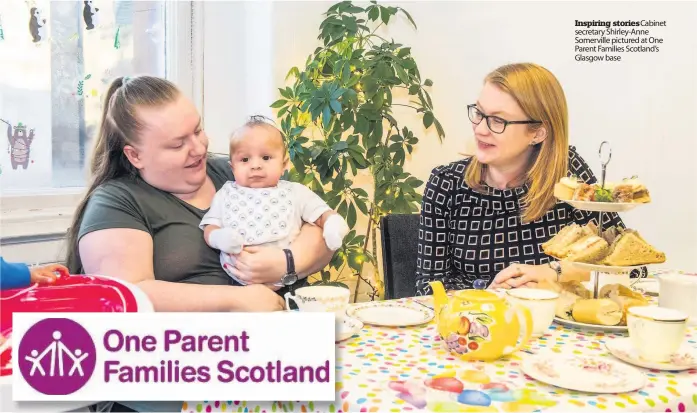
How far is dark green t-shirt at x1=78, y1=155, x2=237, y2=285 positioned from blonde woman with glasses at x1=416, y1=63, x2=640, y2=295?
585mm

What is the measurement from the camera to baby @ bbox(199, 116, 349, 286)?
160 centimetres

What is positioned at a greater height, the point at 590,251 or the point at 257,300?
the point at 590,251

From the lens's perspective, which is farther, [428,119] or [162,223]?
[428,119]

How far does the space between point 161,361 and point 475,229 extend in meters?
1.12

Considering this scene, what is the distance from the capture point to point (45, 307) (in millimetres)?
997

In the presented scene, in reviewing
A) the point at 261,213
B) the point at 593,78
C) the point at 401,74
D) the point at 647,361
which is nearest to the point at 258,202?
the point at 261,213

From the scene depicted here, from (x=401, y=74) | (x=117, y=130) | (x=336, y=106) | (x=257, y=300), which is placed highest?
(x=401, y=74)

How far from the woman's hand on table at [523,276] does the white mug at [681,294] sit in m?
0.23

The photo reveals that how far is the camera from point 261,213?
1.63 meters

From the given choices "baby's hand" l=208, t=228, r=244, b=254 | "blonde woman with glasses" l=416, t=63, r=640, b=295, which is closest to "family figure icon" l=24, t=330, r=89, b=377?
"baby's hand" l=208, t=228, r=244, b=254

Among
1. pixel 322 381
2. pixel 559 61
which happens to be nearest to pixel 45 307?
pixel 322 381

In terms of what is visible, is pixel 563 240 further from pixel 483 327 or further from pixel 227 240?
pixel 227 240

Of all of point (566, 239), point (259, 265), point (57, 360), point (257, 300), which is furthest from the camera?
point (259, 265)

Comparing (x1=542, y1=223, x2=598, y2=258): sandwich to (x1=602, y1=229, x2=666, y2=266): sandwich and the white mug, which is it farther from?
the white mug
